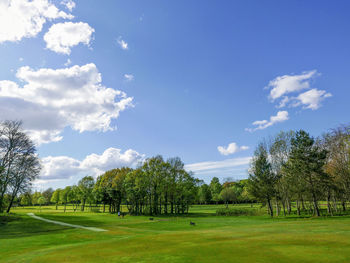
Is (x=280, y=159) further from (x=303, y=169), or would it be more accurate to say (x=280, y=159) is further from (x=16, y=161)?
(x=16, y=161)

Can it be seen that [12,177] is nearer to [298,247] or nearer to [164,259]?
[164,259]

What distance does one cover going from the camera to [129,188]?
7244 centimetres

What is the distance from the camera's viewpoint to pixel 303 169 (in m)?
49.1

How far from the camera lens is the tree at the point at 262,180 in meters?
57.0

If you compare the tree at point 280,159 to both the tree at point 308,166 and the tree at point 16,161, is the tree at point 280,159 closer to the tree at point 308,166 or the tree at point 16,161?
the tree at point 308,166

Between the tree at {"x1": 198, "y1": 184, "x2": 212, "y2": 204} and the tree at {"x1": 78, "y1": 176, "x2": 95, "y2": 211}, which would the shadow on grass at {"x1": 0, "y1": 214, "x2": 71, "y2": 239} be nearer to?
the tree at {"x1": 78, "y1": 176, "x2": 95, "y2": 211}

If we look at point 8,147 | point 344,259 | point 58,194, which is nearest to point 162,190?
point 8,147

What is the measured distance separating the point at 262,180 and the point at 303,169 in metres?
11.5

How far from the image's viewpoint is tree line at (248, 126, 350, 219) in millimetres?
47188

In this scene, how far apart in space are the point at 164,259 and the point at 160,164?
60924 mm

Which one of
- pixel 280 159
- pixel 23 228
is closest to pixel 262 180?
pixel 280 159

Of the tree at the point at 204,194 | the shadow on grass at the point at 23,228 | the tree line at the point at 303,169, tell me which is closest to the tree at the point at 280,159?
the tree line at the point at 303,169

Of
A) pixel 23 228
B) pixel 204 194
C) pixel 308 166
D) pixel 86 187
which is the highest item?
pixel 308 166

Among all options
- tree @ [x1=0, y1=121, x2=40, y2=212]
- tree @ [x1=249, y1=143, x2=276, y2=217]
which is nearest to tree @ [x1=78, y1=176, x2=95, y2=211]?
tree @ [x1=0, y1=121, x2=40, y2=212]
